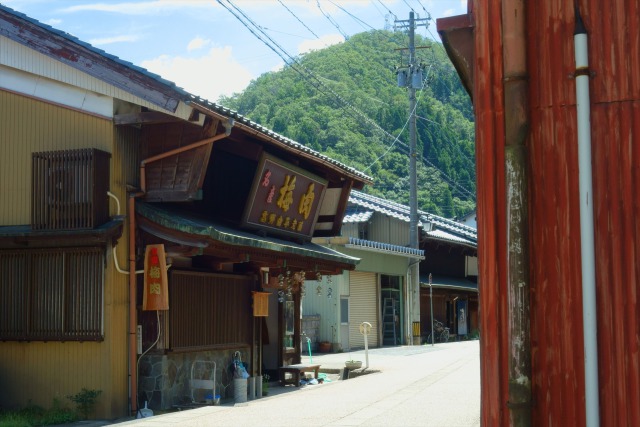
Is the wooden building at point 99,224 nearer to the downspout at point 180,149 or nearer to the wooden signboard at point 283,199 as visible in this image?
the downspout at point 180,149

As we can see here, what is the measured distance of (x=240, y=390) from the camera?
16422mm

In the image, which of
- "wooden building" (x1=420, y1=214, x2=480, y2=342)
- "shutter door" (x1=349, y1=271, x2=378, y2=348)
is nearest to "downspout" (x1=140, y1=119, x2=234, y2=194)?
"shutter door" (x1=349, y1=271, x2=378, y2=348)

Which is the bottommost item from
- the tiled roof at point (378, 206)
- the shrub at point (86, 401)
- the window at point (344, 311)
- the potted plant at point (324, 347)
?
the potted plant at point (324, 347)

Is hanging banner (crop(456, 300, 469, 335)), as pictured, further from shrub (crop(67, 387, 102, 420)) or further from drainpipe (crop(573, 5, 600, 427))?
drainpipe (crop(573, 5, 600, 427))

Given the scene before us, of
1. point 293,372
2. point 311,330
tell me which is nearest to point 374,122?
point 311,330

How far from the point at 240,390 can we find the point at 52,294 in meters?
4.23

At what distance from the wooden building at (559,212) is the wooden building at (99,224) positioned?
30.3 ft

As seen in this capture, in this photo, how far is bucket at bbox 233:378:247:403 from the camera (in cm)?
1638

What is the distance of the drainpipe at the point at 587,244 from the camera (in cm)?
476

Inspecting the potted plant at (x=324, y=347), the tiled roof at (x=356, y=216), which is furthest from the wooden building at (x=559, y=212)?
the tiled roof at (x=356, y=216)

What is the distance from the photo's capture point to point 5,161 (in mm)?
15539

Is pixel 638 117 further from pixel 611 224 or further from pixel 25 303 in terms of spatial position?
pixel 25 303

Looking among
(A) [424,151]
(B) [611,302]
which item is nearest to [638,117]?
(B) [611,302]

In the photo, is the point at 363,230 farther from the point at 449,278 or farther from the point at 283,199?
the point at 283,199
